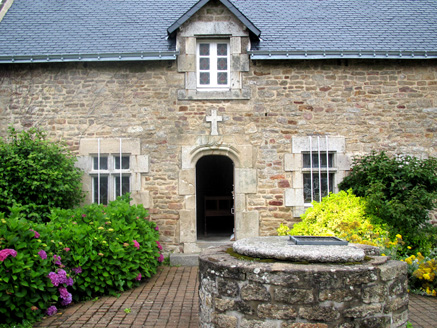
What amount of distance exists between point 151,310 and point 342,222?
359 cm

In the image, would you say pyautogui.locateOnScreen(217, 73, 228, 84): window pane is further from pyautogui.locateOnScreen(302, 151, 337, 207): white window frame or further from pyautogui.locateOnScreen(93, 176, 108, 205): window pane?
pyautogui.locateOnScreen(93, 176, 108, 205): window pane

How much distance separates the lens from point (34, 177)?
7.42m

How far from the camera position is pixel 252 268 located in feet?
11.9

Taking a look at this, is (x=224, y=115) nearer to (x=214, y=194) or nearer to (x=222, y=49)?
(x=222, y=49)

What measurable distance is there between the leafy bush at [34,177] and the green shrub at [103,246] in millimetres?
850

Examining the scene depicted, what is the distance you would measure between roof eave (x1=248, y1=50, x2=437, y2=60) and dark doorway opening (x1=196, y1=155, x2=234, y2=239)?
357 centimetres

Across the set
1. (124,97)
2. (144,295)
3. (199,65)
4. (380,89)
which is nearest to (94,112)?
(124,97)

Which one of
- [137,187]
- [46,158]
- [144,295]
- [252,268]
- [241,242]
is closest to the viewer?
[252,268]

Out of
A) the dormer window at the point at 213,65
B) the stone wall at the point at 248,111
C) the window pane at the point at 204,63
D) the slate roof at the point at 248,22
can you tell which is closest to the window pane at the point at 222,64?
the dormer window at the point at 213,65

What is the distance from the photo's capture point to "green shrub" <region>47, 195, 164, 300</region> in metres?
5.74

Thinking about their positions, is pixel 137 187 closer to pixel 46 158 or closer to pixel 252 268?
pixel 46 158

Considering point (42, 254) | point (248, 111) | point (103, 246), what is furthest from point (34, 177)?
point (248, 111)

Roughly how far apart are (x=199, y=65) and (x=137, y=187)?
276 centimetres

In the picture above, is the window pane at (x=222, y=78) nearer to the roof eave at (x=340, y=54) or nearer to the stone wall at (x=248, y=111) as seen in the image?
the stone wall at (x=248, y=111)
